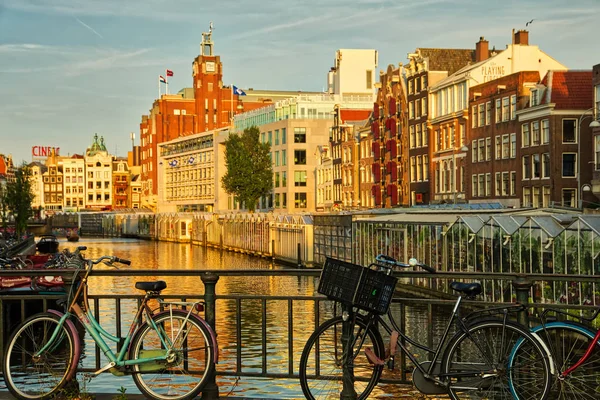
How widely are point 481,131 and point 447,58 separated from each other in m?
15.4

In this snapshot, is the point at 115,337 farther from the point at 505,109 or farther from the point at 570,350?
the point at 505,109

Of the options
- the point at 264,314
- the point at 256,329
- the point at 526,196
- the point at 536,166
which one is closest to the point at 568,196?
the point at 536,166

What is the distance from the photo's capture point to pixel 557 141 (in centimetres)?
5591

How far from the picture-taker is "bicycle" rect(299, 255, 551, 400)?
8656 mm

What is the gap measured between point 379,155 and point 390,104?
544cm

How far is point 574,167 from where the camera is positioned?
55.4 meters

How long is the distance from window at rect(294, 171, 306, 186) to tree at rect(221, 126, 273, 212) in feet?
44.5

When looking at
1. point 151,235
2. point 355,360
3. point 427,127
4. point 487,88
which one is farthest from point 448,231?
point 151,235

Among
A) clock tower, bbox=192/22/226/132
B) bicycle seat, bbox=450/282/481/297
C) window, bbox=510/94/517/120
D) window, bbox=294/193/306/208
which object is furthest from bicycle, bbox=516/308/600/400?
clock tower, bbox=192/22/226/132

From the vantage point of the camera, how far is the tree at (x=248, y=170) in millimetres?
109062

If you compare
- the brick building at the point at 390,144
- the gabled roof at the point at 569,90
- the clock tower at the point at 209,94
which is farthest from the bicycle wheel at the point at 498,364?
the clock tower at the point at 209,94

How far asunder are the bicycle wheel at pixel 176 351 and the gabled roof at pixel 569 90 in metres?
51.3

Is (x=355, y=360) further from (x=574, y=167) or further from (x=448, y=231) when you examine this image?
(x=574, y=167)

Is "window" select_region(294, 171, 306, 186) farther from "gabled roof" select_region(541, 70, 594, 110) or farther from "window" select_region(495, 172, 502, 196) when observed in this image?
"gabled roof" select_region(541, 70, 594, 110)
